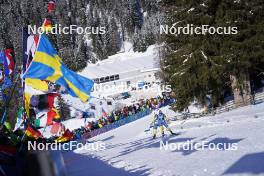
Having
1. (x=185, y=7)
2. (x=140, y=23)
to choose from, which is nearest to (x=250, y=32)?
(x=185, y=7)

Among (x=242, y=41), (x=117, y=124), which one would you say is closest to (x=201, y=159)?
(x=242, y=41)

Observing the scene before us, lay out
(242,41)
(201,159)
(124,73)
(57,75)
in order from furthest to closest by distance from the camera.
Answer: (124,73), (242,41), (201,159), (57,75)

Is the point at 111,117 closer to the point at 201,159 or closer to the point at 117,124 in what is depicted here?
the point at 117,124

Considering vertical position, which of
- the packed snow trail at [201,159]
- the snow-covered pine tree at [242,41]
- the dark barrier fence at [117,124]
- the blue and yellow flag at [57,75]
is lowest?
the dark barrier fence at [117,124]

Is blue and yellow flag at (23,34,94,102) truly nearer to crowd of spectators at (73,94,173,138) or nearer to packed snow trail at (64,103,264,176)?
packed snow trail at (64,103,264,176)

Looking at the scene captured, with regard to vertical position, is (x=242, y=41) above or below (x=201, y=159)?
above

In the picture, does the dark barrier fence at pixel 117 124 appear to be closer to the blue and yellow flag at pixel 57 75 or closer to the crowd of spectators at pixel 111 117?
the crowd of spectators at pixel 111 117

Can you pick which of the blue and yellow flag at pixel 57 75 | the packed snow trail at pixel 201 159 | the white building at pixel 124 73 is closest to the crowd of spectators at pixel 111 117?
the packed snow trail at pixel 201 159

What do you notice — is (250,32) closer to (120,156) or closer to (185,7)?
(185,7)

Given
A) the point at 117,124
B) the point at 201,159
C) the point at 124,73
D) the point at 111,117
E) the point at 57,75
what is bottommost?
the point at 117,124

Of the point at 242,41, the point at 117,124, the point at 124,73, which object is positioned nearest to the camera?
the point at 242,41

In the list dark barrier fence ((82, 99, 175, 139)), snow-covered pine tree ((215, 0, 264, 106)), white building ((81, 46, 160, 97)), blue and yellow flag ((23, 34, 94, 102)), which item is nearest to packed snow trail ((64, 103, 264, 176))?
blue and yellow flag ((23, 34, 94, 102))

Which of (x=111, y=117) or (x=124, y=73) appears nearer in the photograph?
(x=111, y=117)

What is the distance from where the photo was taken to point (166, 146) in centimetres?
1658
